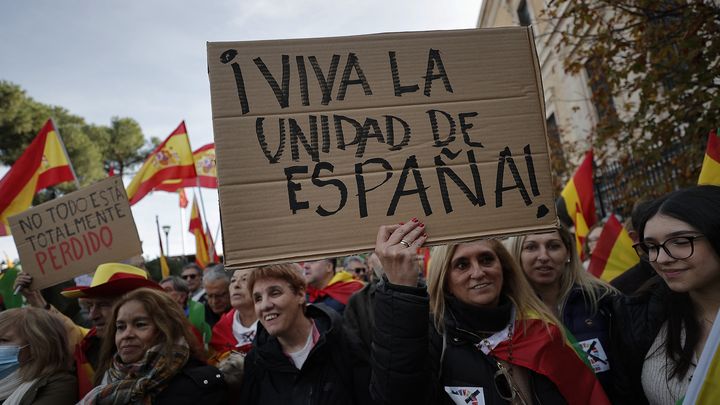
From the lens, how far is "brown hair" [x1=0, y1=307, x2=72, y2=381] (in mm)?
2574

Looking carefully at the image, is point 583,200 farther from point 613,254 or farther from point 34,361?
point 34,361

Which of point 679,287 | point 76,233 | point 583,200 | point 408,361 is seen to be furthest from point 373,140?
point 583,200

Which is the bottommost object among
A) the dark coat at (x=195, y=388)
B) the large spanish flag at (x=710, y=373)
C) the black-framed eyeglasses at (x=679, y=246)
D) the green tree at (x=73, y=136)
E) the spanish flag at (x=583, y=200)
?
the dark coat at (x=195, y=388)

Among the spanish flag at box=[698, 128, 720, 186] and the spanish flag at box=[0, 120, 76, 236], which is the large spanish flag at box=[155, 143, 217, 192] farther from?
the spanish flag at box=[698, 128, 720, 186]

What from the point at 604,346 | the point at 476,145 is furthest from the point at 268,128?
the point at 604,346

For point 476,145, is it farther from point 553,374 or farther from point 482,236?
point 553,374

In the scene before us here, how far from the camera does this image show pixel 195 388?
2396mm

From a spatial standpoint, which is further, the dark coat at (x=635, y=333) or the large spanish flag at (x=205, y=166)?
the large spanish flag at (x=205, y=166)

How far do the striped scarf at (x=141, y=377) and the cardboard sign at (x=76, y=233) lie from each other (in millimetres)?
1030

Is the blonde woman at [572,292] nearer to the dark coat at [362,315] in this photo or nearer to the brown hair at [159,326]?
the dark coat at [362,315]

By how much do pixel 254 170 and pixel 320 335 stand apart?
40.2 inches

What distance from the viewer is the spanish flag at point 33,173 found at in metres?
4.75

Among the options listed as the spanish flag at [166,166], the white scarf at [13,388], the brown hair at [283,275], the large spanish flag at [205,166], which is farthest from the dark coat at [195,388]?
the large spanish flag at [205,166]

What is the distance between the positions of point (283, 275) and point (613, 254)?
2879 millimetres
